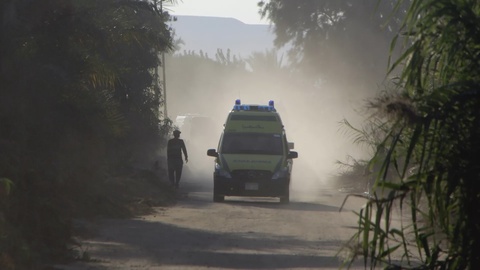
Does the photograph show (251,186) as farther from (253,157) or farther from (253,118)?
(253,118)

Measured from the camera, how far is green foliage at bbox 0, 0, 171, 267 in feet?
48.2

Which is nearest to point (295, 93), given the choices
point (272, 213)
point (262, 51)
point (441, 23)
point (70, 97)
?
point (262, 51)

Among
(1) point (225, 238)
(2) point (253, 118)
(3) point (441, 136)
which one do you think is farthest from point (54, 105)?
(3) point (441, 136)

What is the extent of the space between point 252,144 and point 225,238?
9.81 meters

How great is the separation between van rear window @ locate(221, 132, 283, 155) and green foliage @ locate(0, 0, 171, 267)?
6852 millimetres

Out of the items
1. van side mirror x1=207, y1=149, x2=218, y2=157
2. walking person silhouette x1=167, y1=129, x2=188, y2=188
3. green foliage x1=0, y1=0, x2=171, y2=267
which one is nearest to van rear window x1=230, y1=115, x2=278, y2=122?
van side mirror x1=207, y1=149, x2=218, y2=157

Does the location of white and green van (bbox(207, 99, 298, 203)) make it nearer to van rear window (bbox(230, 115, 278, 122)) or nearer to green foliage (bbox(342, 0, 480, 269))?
van rear window (bbox(230, 115, 278, 122))

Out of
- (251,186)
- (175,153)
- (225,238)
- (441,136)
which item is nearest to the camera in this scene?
(441,136)

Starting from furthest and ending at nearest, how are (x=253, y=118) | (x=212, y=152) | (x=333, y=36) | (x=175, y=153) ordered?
(x=333, y=36) < (x=175, y=153) < (x=253, y=118) < (x=212, y=152)

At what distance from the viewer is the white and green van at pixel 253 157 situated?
25.4 metres

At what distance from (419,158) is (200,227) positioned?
12547mm

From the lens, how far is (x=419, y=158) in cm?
625

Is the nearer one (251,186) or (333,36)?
(251,186)

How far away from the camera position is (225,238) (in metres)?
16.5
